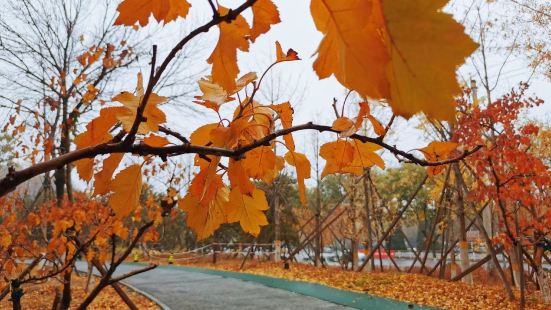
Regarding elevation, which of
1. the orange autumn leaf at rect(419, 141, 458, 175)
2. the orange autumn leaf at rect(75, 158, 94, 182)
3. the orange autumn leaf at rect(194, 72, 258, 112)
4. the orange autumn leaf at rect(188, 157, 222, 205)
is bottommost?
the orange autumn leaf at rect(188, 157, 222, 205)

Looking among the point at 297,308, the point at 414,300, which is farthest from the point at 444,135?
the point at 297,308

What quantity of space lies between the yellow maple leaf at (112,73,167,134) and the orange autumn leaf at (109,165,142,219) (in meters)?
0.05

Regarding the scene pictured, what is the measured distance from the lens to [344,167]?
51 centimetres

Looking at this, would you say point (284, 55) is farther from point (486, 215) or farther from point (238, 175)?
point (486, 215)

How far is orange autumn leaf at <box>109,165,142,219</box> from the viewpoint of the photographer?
0.44 meters

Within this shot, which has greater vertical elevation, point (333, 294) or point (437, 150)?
point (437, 150)

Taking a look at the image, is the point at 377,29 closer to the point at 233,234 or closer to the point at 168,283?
the point at 168,283

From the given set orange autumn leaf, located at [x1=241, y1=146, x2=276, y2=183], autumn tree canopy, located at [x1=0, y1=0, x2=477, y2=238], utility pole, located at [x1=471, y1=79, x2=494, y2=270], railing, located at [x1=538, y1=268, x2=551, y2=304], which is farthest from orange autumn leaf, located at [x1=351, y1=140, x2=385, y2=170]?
utility pole, located at [x1=471, y1=79, x2=494, y2=270]

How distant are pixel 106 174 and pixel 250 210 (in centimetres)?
19

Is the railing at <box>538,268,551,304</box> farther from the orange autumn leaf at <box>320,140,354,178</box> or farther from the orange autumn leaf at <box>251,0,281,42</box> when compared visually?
the orange autumn leaf at <box>251,0,281,42</box>

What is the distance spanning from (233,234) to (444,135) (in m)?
16.9

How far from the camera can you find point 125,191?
0.44 metres

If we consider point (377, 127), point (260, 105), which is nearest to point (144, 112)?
point (260, 105)

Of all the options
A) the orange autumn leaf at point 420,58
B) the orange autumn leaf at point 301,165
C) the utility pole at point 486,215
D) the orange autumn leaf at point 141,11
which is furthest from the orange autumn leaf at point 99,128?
the utility pole at point 486,215
